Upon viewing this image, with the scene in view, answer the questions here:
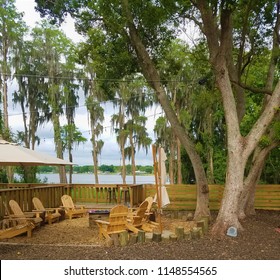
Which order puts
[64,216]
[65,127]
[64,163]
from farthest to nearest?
1. [65,127]
2. [64,216]
3. [64,163]

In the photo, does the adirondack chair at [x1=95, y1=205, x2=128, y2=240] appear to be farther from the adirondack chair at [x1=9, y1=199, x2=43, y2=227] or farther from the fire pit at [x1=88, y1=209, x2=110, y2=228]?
the adirondack chair at [x1=9, y1=199, x2=43, y2=227]

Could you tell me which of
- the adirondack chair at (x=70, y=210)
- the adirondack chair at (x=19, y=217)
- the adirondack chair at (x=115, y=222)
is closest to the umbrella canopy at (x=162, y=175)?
the adirondack chair at (x=115, y=222)

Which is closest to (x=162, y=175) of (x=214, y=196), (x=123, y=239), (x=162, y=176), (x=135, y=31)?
(x=162, y=176)

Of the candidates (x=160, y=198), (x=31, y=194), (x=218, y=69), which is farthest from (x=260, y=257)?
(x=31, y=194)

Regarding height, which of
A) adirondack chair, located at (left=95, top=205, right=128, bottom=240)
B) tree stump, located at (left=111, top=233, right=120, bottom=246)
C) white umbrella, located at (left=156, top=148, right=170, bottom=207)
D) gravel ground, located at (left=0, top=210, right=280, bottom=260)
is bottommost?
gravel ground, located at (left=0, top=210, right=280, bottom=260)

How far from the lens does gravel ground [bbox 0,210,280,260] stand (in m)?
5.29

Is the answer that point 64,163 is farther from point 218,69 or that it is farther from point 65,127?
point 65,127

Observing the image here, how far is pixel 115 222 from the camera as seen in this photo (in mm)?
6746

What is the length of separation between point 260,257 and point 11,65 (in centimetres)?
2042

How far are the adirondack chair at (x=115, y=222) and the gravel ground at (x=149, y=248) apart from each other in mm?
241

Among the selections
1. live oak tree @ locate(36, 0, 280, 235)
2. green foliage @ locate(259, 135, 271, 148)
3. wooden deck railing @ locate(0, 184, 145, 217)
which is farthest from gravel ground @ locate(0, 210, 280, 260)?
wooden deck railing @ locate(0, 184, 145, 217)

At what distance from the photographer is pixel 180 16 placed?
989 cm

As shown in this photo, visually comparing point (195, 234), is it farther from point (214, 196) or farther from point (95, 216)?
point (214, 196)

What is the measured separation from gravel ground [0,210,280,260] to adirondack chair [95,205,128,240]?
0.79 feet
